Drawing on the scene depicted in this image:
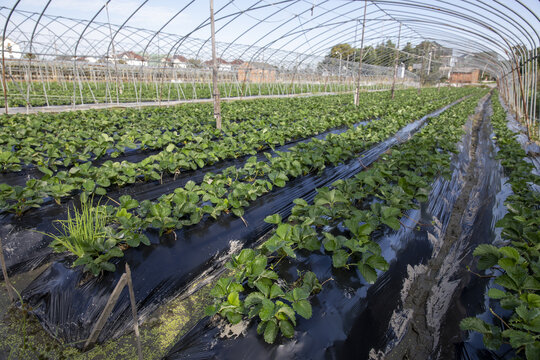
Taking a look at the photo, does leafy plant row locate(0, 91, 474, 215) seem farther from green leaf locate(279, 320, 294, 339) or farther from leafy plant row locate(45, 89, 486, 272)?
green leaf locate(279, 320, 294, 339)

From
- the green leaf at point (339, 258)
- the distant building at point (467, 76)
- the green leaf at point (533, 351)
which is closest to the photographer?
the green leaf at point (533, 351)

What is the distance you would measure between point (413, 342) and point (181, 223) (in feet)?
6.79

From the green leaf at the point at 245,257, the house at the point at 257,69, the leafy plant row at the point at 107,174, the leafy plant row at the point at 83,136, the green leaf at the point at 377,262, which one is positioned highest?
the house at the point at 257,69

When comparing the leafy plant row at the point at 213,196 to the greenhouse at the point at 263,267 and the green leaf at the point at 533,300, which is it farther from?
the green leaf at the point at 533,300

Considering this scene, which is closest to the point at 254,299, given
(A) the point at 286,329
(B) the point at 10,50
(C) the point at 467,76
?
(A) the point at 286,329

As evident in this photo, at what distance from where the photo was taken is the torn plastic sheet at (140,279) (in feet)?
7.01

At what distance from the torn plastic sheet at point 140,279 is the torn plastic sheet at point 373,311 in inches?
27.6

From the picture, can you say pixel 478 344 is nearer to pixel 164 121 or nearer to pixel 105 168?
pixel 105 168

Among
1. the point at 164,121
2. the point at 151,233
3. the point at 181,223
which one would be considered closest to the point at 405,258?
the point at 181,223

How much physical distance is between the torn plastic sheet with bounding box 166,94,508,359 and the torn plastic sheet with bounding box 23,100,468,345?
700 millimetres

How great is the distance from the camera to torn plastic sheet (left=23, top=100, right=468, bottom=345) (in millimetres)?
2137

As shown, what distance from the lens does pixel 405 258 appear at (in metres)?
2.72

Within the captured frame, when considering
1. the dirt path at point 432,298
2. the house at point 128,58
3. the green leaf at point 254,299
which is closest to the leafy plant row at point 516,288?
the dirt path at point 432,298

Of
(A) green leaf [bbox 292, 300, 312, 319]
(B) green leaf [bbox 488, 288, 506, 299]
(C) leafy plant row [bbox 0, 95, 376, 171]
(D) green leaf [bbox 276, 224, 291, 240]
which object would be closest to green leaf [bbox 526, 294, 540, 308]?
(B) green leaf [bbox 488, 288, 506, 299]
